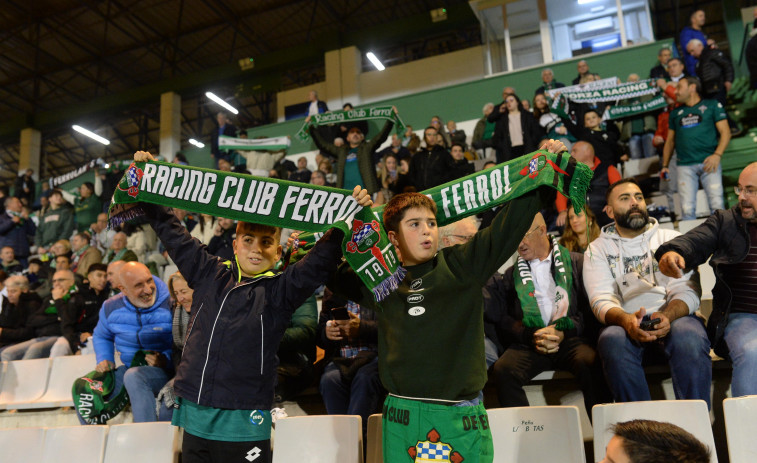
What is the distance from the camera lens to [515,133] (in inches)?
325

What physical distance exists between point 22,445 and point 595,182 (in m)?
5.66

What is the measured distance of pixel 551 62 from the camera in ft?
39.3

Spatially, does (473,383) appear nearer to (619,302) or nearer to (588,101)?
(619,302)

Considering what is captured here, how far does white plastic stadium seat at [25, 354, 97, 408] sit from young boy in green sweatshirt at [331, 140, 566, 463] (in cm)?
374

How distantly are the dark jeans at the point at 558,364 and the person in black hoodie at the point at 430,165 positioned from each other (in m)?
4.33

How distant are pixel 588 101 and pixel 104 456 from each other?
7.61 metres

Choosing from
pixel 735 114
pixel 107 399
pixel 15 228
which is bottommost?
pixel 107 399

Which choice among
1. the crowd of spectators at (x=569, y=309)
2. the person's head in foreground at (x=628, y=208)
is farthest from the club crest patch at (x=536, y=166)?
the person's head in foreground at (x=628, y=208)

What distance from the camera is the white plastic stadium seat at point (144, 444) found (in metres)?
3.32

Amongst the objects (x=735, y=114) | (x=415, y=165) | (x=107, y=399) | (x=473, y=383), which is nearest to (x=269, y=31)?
(x=415, y=165)

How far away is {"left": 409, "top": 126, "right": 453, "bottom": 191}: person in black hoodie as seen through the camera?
762 centimetres

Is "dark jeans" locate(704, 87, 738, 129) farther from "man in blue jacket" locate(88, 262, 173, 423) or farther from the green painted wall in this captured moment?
"man in blue jacket" locate(88, 262, 173, 423)

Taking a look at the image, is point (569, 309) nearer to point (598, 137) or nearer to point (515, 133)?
point (598, 137)

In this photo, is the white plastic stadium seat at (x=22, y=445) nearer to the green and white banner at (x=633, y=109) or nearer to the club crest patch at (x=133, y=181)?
the club crest patch at (x=133, y=181)
